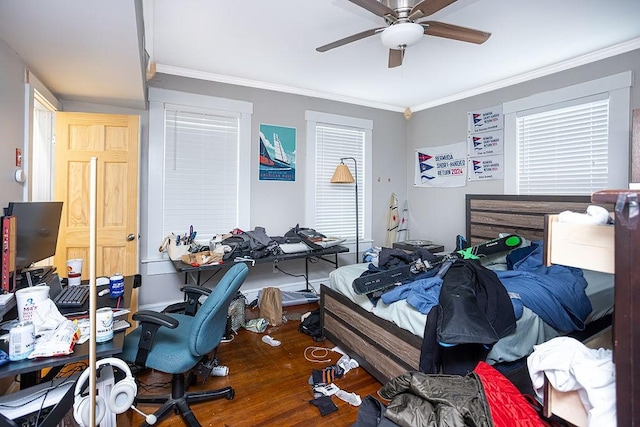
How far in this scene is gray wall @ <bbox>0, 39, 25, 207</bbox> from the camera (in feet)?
6.24

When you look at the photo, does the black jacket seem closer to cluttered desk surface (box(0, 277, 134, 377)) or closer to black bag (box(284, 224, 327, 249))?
cluttered desk surface (box(0, 277, 134, 377))

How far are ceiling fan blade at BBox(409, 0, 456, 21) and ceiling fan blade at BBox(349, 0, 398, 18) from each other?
0.11m

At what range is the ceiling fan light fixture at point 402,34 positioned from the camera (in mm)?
1927

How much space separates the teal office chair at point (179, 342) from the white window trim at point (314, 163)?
7.56ft

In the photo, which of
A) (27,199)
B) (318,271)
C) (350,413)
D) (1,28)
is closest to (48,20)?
(1,28)

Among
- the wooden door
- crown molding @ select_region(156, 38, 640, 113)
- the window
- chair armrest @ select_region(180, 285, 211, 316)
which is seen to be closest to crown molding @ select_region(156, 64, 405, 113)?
crown molding @ select_region(156, 38, 640, 113)

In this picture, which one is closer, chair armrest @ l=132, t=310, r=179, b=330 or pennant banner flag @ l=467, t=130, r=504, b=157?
chair armrest @ l=132, t=310, r=179, b=330

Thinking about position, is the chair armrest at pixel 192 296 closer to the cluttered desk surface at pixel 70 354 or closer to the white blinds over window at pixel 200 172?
the cluttered desk surface at pixel 70 354

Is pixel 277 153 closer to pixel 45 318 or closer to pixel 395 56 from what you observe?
pixel 395 56

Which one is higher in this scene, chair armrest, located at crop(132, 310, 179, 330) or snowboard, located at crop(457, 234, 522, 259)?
snowboard, located at crop(457, 234, 522, 259)

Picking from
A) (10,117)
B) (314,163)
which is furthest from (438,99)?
(10,117)

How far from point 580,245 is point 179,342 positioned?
76.2 inches

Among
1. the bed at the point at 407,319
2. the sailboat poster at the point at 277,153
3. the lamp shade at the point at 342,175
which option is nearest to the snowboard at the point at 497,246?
the bed at the point at 407,319

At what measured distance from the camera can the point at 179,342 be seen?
186cm
